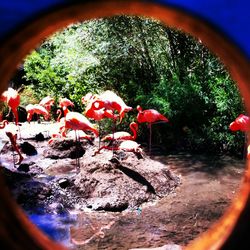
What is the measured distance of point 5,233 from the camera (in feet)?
4.69

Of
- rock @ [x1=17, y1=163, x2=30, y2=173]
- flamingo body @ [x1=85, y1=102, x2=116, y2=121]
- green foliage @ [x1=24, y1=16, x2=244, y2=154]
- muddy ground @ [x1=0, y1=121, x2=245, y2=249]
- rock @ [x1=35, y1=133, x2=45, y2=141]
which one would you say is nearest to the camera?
muddy ground @ [x1=0, y1=121, x2=245, y2=249]

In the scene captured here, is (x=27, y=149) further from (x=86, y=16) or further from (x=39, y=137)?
(x=86, y=16)

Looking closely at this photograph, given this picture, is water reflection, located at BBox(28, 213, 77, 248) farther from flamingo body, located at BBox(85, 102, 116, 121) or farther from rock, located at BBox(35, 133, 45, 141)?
rock, located at BBox(35, 133, 45, 141)

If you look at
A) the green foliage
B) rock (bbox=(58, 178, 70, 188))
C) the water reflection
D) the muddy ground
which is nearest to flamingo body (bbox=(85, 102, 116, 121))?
the muddy ground

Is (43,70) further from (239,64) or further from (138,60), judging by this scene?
(239,64)

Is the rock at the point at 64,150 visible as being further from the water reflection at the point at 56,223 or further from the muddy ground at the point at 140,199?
the water reflection at the point at 56,223

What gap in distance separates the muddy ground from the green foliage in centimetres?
150

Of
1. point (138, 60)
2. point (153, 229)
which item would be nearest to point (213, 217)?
point (153, 229)

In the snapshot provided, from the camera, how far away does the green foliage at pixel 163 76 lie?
360 inches

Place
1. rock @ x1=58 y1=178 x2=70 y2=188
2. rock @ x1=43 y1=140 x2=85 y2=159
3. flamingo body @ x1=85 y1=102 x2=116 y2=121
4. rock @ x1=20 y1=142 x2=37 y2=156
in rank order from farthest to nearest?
rock @ x1=20 y1=142 x2=37 y2=156 < rock @ x1=43 y1=140 x2=85 y2=159 < flamingo body @ x1=85 y1=102 x2=116 y2=121 < rock @ x1=58 y1=178 x2=70 y2=188

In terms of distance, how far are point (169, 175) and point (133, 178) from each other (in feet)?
2.91

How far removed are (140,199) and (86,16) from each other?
193 inches

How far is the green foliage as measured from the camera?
9.15 m

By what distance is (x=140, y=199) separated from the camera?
6.12m
